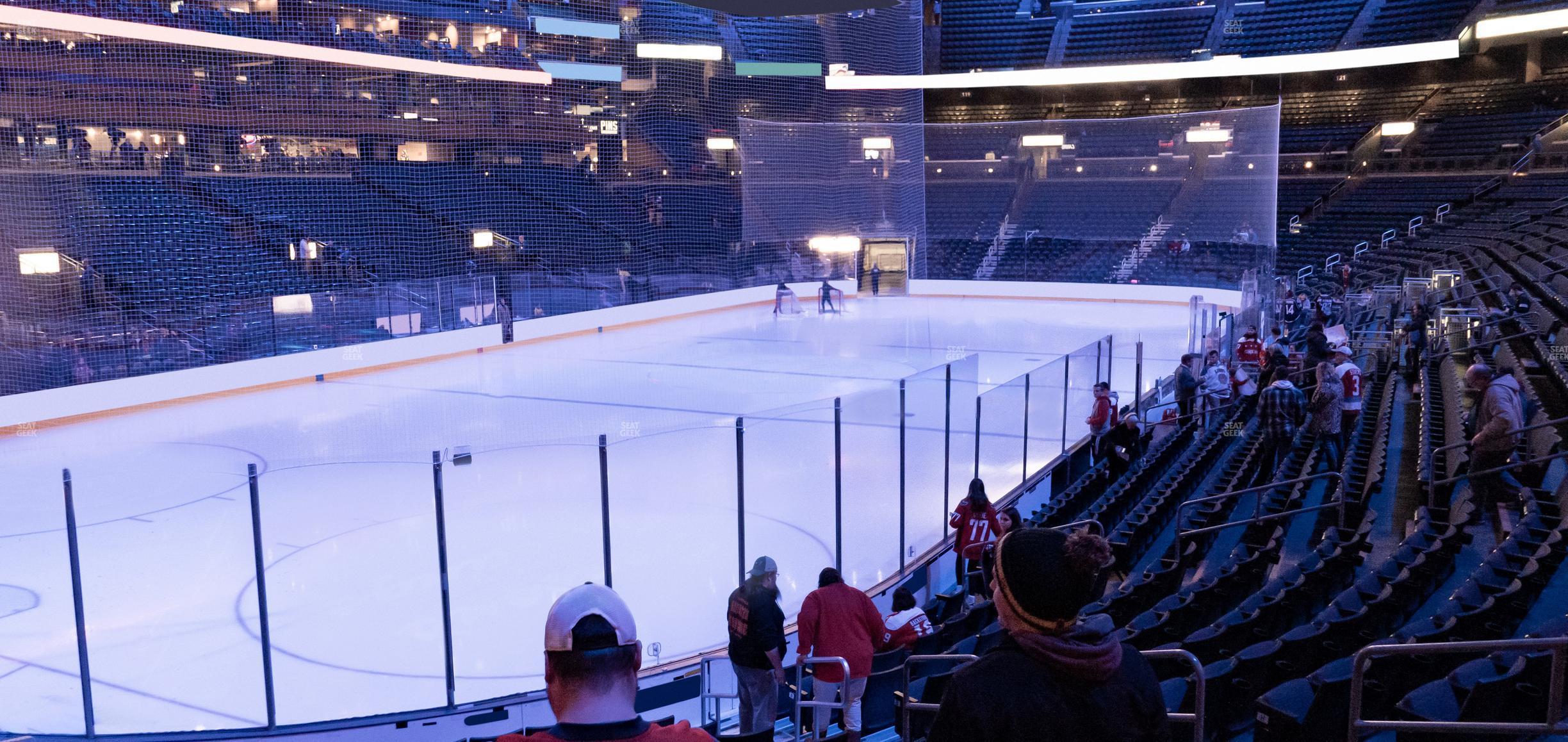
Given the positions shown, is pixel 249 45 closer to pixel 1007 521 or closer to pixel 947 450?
pixel 947 450

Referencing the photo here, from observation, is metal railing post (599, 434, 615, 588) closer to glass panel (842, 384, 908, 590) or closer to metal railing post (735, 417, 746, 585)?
metal railing post (735, 417, 746, 585)

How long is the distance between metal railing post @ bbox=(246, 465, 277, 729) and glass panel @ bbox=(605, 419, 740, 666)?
1554 mm

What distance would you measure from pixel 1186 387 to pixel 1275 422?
3.32 m

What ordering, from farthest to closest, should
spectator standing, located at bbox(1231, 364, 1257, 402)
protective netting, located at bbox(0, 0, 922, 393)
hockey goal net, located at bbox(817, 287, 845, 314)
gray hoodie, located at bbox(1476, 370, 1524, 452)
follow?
hockey goal net, located at bbox(817, 287, 845, 314), protective netting, located at bbox(0, 0, 922, 393), spectator standing, located at bbox(1231, 364, 1257, 402), gray hoodie, located at bbox(1476, 370, 1524, 452)

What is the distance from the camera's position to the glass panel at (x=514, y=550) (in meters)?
5.53

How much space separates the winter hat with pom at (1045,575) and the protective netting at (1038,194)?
23.0 metres

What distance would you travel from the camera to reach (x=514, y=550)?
21.3 feet

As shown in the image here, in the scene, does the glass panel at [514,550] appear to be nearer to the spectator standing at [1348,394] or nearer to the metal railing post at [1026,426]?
the metal railing post at [1026,426]

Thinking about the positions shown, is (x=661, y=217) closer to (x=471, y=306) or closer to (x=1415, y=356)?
(x=471, y=306)

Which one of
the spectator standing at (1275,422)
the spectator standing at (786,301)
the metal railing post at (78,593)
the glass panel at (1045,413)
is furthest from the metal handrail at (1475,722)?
the spectator standing at (786,301)

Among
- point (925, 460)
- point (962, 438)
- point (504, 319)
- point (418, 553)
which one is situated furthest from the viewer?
point (504, 319)

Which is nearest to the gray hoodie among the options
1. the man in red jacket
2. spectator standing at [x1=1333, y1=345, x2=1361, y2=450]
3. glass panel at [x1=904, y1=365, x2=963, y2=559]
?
spectator standing at [x1=1333, y1=345, x2=1361, y2=450]

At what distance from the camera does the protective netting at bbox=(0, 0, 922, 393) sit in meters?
15.4

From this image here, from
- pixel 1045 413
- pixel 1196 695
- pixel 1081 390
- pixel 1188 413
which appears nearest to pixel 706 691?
pixel 1196 695
